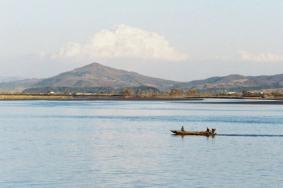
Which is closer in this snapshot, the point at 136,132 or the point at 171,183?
the point at 171,183

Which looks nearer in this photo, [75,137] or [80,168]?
[80,168]

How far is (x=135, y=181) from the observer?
37375 millimetres

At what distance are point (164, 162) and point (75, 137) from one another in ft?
77.4

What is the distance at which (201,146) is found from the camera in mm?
59875

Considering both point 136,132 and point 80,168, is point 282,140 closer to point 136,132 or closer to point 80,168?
point 136,132

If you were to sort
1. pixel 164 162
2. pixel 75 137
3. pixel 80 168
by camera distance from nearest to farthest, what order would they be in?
pixel 80 168, pixel 164 162, pixel 75 137

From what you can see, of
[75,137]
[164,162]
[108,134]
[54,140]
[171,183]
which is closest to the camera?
[171,183]

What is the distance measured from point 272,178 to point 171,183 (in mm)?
6243

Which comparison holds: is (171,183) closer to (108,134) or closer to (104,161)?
(104,161)

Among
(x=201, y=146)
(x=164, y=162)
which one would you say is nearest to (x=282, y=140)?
(x=201, y=146)

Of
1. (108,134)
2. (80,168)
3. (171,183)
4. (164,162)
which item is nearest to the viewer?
(171,183)

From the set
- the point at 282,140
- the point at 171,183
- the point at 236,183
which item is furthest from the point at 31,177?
the point at 282,140

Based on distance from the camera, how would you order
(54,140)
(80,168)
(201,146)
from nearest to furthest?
(80,168)
(201,146)
(54,140)

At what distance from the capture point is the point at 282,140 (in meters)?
66.4
